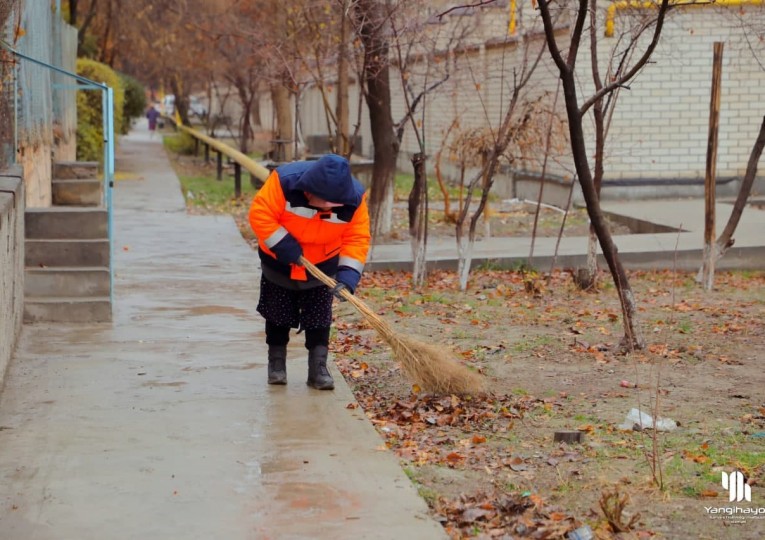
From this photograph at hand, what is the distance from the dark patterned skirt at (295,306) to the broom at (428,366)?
260mm

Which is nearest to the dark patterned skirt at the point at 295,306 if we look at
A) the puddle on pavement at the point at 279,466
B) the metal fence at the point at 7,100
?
the puddle on pavement at the point at 279,466

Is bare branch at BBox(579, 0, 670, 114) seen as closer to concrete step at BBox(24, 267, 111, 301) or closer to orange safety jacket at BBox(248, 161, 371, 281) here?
orange safety jacket at BBox(248, 161, 371, 281)

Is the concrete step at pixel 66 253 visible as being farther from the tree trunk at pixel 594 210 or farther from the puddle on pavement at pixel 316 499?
the puddle on pavement at pixel 316 499

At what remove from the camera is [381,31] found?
11.6 metres

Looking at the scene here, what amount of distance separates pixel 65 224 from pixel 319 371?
3399 mm

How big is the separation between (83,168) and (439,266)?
14.3ft

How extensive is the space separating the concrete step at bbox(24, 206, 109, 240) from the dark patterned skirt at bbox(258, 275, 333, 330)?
290 centimetres

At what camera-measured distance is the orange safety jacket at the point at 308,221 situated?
6352mm

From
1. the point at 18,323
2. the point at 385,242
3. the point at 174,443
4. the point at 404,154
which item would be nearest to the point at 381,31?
the point at 385,242

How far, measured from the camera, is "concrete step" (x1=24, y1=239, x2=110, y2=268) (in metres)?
8.95

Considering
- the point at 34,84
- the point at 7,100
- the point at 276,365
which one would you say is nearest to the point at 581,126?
the point at 276,365

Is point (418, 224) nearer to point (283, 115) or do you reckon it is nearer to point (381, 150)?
point (381, 150)

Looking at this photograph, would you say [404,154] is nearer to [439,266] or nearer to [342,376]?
[439,266]

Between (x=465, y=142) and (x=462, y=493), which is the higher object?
(x=465, y=142)
